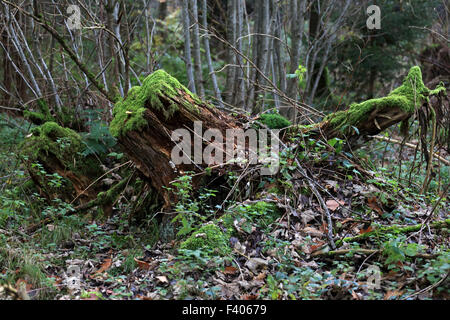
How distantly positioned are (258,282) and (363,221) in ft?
4.18

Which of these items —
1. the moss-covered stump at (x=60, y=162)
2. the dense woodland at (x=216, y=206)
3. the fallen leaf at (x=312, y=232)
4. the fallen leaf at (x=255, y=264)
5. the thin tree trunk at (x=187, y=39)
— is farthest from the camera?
the thin tree trunk at (x=187, y=39)

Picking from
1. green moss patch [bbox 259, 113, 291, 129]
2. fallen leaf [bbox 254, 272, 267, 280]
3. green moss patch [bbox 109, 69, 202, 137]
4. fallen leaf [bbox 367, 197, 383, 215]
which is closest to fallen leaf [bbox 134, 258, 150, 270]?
fallen leaf [bbox 254, 272, 267, 280]

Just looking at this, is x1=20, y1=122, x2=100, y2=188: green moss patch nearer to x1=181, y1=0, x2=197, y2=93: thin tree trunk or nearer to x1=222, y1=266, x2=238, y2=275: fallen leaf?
x1=181, y1=0, x2=197, y2=93: thin tree trunk

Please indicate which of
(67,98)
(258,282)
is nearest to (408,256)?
(258,282)

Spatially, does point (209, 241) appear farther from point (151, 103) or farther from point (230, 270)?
point (151, 103)

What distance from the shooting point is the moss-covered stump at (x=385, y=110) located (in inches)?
178

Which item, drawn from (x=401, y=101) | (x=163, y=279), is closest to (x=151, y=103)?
(x=163, y=279)

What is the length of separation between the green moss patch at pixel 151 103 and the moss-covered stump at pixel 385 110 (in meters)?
1.84

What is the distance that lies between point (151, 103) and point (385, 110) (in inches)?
104

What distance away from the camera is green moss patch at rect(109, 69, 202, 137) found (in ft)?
14.1

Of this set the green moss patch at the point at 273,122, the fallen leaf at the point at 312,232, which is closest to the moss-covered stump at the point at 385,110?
the green moss patch at the point at 273,122

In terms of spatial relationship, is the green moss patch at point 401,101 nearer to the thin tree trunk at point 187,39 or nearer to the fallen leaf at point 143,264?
the fallen leaf at point 143,264

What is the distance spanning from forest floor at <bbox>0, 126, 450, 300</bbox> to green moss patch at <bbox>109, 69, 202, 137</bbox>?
1.13 m

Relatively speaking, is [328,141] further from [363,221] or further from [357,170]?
[363,221]
